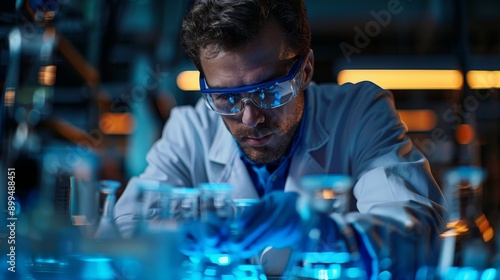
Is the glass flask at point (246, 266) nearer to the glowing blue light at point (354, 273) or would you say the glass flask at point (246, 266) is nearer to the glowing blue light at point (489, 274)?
the glowing blue light at point (354, 273)

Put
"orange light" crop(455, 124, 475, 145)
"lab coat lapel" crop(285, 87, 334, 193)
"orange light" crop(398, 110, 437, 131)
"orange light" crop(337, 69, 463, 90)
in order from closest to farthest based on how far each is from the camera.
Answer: "lab coat lapel" crop(285, 87, 334, 193), "orange light" crop(455, 124, 475, 145), "orange light" crop(337, 69, 463, 90), "orange light" crop(398, 110, 437, 131)

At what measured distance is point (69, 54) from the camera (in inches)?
99.4

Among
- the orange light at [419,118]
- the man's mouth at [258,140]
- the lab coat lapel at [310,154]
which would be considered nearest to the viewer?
the man's mouth at [258,140]

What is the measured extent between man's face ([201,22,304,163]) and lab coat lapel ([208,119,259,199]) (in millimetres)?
136

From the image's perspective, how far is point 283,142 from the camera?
1.38 m

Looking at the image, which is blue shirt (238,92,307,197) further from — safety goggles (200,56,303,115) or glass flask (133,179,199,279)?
glass flask (133,179,199,279)

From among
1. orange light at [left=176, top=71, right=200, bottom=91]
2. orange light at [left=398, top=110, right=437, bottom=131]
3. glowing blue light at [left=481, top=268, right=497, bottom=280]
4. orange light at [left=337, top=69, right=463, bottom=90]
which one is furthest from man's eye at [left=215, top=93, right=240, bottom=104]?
orange light at [left=398, top=110, right=437, bottom=131]

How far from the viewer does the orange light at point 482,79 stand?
7.77ft

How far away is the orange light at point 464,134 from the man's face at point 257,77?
158 centimetres

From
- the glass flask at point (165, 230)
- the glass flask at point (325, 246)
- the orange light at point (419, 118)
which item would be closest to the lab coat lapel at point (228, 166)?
the glass flask at point (165, 230)

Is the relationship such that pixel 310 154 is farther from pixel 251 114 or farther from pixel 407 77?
pixel 407 77

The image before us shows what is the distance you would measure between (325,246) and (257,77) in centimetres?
44

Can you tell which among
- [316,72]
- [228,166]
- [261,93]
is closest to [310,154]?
[228,166]

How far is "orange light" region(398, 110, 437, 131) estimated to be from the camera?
126 inches
